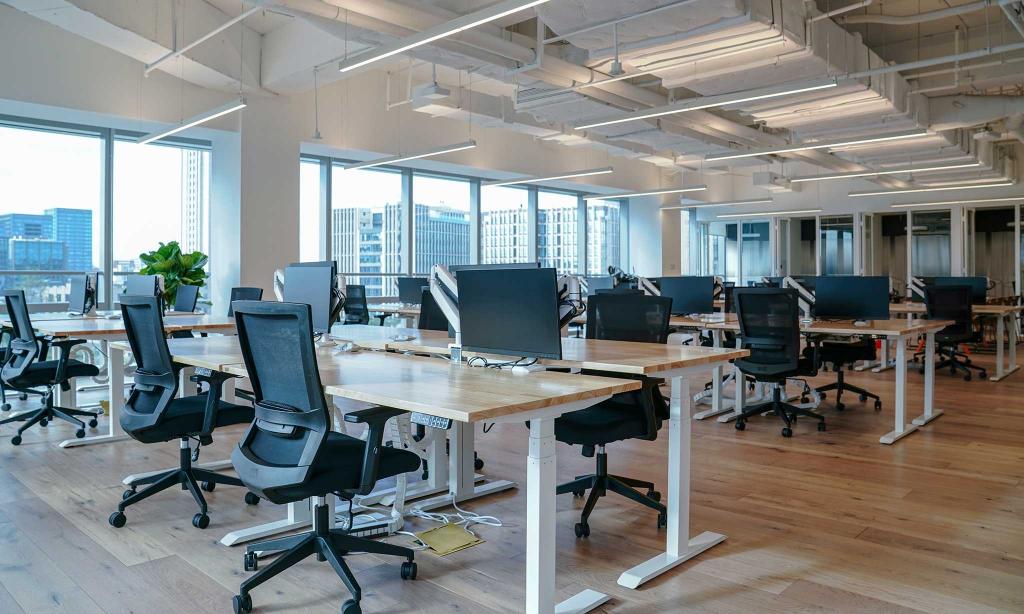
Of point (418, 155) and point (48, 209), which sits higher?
point (418, 155)

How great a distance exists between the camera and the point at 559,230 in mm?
14867

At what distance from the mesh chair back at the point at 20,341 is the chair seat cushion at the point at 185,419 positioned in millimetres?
2195

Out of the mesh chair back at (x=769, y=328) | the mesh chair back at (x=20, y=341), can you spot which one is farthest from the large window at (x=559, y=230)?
the mesh chair back at (x=20, y=341)

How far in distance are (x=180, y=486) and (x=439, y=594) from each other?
2.10 meters

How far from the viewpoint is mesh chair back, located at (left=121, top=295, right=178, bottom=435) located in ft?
11.2

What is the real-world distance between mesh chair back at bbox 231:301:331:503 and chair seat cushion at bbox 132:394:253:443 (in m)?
0.71

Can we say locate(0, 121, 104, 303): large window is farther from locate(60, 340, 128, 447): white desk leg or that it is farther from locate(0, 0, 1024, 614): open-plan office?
locate(60, 340, 128, 447): white desk leg

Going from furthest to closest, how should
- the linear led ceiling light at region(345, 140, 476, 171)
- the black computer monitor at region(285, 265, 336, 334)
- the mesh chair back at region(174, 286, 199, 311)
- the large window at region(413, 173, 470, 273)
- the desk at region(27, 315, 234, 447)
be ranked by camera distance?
1. the large window at region(413, 173, 470, 273)
2. the linear led ceiling light at region(345, 140, 476, 171)
3. the mesh chair back at region(174, 286, 199, 311)
4. the desk at region(27, 315, 234, 447)
5. the black computer monitor at region(285, 265, 336, 334)

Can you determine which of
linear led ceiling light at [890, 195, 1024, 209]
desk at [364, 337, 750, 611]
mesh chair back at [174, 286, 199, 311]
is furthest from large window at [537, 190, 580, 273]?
desk at [364, 337, 750, 611]

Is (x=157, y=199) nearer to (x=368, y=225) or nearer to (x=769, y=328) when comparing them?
(x=368, y=225)

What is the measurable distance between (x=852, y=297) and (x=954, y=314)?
2.96 meters

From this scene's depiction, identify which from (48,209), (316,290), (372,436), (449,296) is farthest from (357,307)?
(372,436)

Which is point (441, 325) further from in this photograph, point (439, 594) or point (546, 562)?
point (546, 562)

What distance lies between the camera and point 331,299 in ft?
12.5
